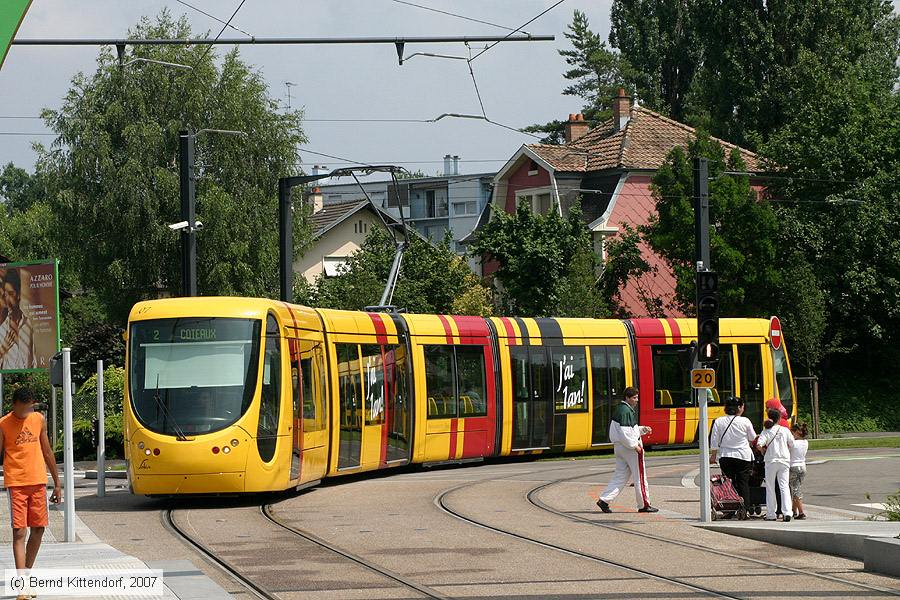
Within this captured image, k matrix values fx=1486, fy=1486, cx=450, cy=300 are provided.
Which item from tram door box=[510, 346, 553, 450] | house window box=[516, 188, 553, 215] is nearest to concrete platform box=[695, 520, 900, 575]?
tram door box=[510, 346, 553, 450]

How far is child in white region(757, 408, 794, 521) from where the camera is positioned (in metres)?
17.0

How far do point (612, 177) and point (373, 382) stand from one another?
107 feet

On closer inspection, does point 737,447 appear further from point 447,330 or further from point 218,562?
point 447,330

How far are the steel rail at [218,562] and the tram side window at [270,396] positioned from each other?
1.81 metres

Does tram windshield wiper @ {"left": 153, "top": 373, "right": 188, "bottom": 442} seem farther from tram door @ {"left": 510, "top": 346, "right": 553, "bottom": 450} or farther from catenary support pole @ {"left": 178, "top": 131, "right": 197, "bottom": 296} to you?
tram door @ {"left": 510, "top": 346, "right": 553, "bottom": 450}

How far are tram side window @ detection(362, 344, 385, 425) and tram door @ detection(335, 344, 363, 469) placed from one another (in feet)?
1.13

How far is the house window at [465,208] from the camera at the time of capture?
104 meters

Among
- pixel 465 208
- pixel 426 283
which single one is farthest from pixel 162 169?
pixel 465 208

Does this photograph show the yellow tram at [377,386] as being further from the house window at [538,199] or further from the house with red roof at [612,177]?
the house window at [538,199]

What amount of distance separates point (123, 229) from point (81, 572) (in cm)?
3387

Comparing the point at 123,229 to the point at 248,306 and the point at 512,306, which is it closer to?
the point at 512,306

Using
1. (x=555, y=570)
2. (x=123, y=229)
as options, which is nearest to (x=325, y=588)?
(x=555, y=570)

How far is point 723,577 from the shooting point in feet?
40.5

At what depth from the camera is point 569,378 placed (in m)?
29.7
